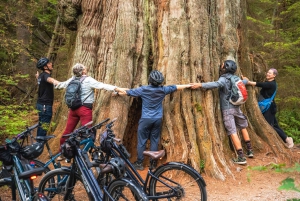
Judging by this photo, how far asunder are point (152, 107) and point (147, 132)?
53 centimetres

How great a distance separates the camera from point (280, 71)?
13.1 metres

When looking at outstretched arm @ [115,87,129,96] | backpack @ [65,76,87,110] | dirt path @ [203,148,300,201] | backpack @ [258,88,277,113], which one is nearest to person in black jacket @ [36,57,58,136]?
backpack @ [65,76,87,110]

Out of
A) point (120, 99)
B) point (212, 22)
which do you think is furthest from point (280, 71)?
point (120, 99)

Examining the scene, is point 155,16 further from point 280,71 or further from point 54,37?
point 280,71

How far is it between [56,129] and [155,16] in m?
3.60

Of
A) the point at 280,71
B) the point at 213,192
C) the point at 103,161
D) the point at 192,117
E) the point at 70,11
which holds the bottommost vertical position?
the point at 213,192

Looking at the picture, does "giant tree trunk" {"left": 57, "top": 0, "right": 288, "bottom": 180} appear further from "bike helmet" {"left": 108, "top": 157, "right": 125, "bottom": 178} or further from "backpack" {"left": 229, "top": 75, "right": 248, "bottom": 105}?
"bike helmet" {"left": 108, "top": 157, "right": 125, "bottom": 178}

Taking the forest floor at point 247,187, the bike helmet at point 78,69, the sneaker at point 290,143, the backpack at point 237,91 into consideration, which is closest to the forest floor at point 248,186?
the forest floor at point 247,187

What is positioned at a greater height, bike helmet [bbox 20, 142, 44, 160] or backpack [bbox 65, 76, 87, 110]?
backpack [bbox 65, 76, 87, 110]

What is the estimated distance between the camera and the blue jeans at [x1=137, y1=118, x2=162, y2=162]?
5.77 m

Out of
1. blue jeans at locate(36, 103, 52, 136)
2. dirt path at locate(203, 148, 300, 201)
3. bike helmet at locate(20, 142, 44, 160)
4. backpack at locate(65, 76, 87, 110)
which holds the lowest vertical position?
dirt path at locate(203, 148, 300, 201)

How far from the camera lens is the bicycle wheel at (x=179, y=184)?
4.19m

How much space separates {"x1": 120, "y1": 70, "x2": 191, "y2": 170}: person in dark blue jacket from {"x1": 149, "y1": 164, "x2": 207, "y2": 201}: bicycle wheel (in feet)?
5.14

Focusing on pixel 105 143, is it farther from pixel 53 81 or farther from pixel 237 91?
pixel 237 91
